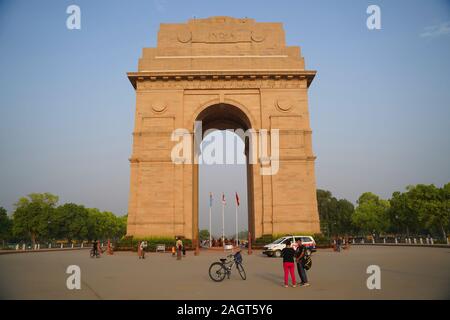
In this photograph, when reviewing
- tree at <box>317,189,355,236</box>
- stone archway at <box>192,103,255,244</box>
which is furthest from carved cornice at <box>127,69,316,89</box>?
tree at <box>317,189,355,236</box>

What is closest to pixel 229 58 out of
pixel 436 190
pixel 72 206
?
pixel 436 190

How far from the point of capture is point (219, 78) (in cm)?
3584

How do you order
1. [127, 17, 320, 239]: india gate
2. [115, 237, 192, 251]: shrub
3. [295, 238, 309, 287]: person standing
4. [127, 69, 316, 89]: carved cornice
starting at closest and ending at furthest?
1. [295, 238, 309, 287]: person standing
2. [115, 237, 192, 251]: shrub
3. [127, 17, 320, 239]: india gate
4. [127, 69, 316, 89]: carved cornice

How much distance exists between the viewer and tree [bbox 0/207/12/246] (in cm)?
7964

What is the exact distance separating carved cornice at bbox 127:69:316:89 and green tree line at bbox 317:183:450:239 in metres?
34.5

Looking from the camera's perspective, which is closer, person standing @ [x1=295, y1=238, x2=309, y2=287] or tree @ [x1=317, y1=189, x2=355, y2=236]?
person standing @ [x1=295, y1=238, x2=309, y2=287]

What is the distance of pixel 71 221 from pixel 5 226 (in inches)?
675

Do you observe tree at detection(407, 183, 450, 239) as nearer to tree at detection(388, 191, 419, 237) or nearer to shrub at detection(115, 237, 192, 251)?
tree at detection(388, 191, 419, 237)

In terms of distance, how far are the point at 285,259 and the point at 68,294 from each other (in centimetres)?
645

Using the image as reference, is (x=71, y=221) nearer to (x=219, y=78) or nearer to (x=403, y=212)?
(x=219, y=78)

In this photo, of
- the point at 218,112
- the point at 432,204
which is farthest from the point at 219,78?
the point at 432,204

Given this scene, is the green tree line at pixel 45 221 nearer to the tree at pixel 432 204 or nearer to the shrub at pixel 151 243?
the shrub at pixel 151 243

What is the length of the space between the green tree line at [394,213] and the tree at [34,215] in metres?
65.8

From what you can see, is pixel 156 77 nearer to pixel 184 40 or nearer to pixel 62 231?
pixel 184 40
